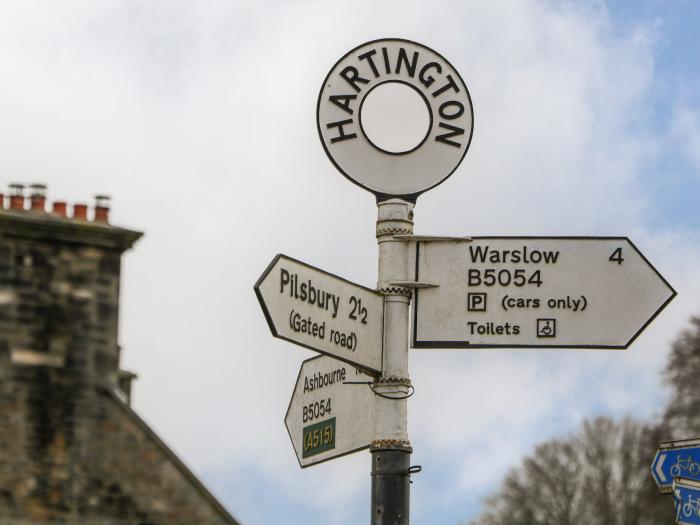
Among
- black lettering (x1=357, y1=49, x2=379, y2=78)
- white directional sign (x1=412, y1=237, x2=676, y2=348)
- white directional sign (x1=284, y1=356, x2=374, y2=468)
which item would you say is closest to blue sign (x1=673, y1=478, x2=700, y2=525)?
white directional sign (x1=412, y1=237, x2=676, y2=348)

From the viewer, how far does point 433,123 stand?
9719 millimetres

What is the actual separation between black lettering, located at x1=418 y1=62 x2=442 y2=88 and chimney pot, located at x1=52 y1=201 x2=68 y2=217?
5.32 metres

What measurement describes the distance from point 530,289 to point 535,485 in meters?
47.6

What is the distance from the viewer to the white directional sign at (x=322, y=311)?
9016 millimetres

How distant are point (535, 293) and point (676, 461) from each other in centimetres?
262

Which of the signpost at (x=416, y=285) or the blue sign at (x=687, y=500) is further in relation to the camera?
the blue sign at (x=687, y=500)

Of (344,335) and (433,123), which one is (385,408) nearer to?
(344,335)

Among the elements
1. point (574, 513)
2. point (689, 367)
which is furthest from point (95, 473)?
point (574, 513)

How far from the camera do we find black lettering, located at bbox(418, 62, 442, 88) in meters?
9.70

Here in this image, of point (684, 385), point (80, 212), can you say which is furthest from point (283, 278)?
point (684, 385)

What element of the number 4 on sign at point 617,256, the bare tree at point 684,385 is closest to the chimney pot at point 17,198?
the number 4 on sign at point 617,256

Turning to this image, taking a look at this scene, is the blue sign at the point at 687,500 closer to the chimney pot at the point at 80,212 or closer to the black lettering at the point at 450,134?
the black lettering at the point at 450,134

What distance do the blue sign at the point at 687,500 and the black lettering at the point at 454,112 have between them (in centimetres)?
308

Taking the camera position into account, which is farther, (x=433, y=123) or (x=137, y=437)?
(x=137, y=437)
